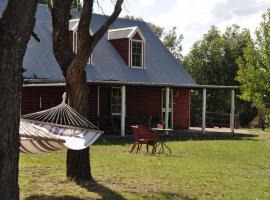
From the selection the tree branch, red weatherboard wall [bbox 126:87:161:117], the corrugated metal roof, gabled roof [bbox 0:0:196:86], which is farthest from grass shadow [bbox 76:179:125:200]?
the corrugated metal roof

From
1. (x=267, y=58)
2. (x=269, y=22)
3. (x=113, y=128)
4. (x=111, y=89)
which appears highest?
(x=269, y=22)

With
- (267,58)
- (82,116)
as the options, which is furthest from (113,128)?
(82,116)

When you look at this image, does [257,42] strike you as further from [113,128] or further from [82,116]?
[82,116]

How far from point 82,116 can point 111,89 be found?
1478 cm

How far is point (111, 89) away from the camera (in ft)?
78.0

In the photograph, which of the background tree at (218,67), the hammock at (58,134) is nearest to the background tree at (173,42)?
the background tree at (218,67)

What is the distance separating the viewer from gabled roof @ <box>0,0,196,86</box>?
21.1m

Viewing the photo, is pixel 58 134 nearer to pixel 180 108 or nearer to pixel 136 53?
pixel 136 53

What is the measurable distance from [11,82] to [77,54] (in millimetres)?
3141

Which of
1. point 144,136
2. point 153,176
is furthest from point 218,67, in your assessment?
point 153,176

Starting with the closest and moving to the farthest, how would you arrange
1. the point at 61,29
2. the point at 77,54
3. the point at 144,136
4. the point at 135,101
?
the point at 77,54 < the point at 61,29 < the point at 144,136 < the point at 135,101

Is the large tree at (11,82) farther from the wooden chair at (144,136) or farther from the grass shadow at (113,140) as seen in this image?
the grass shadow at (113,140)

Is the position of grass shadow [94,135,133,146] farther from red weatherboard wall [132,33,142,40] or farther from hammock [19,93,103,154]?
hammock [19,93,103,154]

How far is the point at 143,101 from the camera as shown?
25531mm
